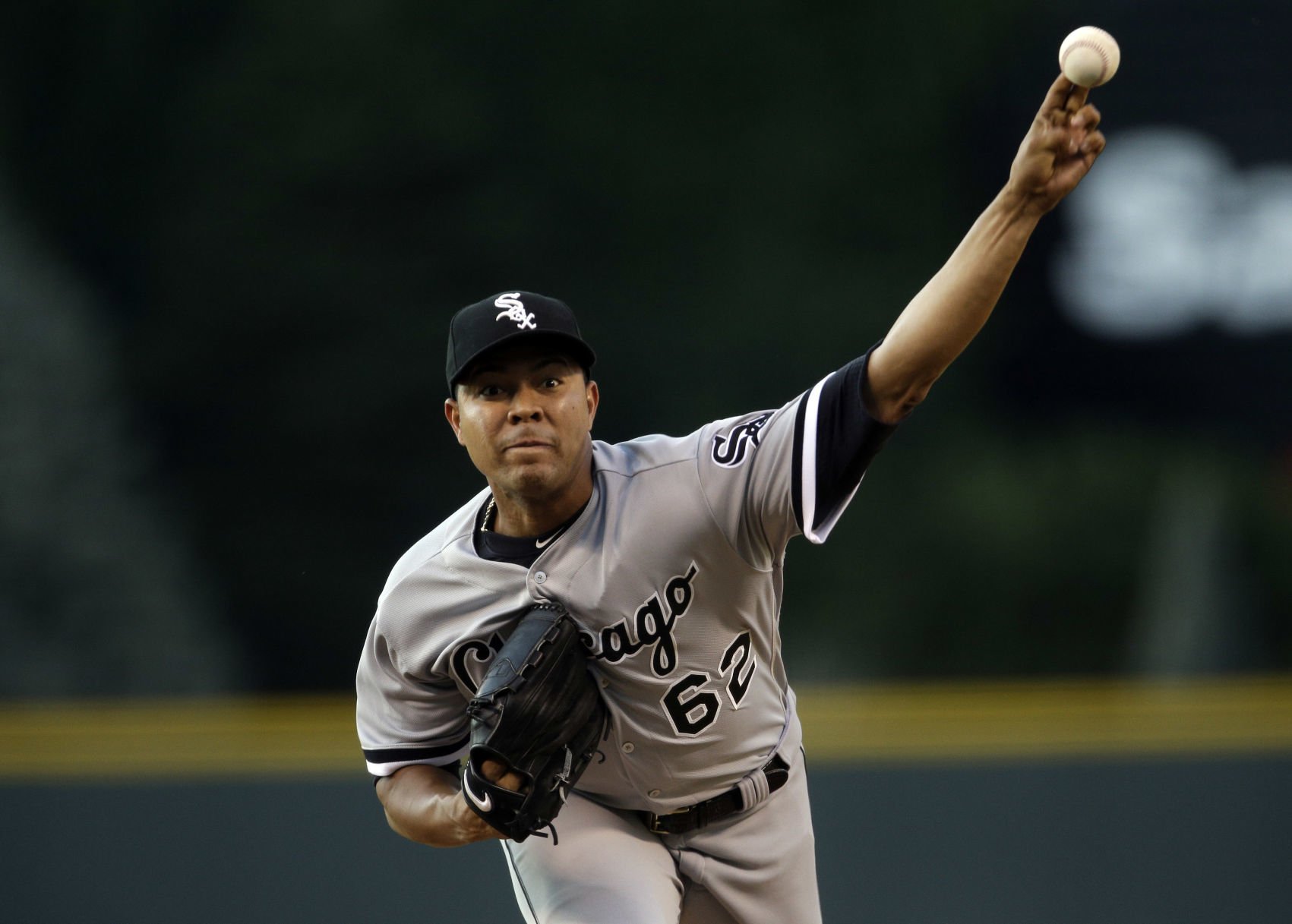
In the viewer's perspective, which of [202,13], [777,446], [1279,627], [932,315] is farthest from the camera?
[202,13]

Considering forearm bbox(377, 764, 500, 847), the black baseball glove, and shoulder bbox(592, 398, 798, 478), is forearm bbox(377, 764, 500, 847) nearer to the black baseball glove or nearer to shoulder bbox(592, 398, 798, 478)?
the black baseball glove

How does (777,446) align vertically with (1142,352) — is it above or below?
above

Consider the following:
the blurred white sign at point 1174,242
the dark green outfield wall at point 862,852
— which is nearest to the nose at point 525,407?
the dark green outfield wall at point 862,852

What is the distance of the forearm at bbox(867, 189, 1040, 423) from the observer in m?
1.96

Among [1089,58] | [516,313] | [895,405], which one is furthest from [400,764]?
[1089,58]

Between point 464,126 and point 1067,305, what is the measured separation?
1875 millimetres

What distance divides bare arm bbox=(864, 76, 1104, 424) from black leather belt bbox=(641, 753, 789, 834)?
3.06 feet

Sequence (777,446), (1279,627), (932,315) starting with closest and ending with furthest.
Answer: (932,315), (777,446), (1279,627)

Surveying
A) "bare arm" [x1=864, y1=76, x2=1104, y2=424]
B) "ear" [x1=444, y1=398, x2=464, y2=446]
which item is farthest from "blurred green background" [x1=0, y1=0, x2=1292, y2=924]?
"bare arm" [x1=864, y1=76, x2=1104, y2=424]

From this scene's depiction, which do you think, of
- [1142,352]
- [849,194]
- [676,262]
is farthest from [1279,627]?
[676,262]

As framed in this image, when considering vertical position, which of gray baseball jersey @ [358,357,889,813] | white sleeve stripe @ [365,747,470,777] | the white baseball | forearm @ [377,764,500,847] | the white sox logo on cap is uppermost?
the white baseball

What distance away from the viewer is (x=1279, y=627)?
4.21 m

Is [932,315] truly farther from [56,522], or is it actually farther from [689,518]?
[56,522]

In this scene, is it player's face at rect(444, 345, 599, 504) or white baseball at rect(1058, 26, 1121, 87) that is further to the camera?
player's face at rect(444, 345, 599, 504)
